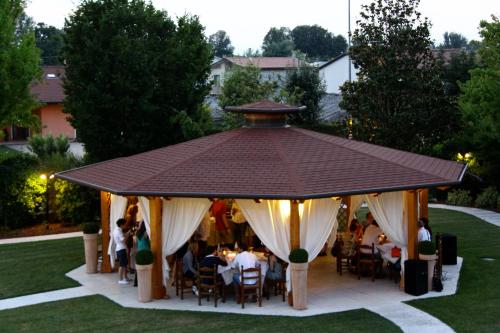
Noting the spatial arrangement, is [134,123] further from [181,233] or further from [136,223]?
[181,233]

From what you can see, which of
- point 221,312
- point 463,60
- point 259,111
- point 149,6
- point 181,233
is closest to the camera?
point 221,312

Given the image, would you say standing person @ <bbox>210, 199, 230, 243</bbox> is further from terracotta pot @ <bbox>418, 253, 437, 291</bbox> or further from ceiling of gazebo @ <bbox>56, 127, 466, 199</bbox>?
terracotta pot @ <bbox>418, 253, 437, 291</bbox>

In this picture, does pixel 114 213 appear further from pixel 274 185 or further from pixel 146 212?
pixel 274 185

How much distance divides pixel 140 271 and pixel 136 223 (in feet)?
13.3

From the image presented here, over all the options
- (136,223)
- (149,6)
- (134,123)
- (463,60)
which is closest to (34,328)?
(136,223)

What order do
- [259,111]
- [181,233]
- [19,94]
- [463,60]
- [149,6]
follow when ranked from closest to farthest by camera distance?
[181,233], [259,111], [19,94], [149,6], [463,60]

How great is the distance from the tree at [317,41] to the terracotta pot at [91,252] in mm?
134998

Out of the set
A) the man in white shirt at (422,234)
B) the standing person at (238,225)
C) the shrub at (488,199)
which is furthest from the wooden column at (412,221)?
the shrub at (488,199)

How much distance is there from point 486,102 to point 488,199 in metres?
4.67

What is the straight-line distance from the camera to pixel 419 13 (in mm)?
29703

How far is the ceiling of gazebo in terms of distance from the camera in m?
15.1

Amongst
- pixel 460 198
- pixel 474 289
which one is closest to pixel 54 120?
pixel 460 198

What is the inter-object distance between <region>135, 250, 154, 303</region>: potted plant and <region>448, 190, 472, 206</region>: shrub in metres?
18.9

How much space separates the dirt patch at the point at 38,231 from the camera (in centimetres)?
2491
